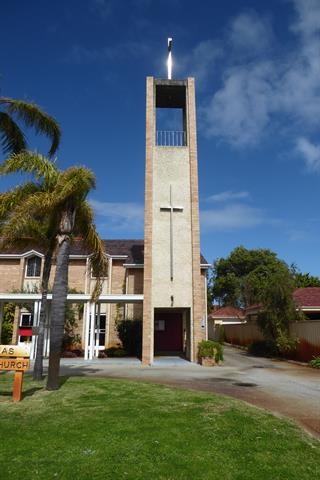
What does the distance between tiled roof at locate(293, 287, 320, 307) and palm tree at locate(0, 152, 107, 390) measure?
1732 cm

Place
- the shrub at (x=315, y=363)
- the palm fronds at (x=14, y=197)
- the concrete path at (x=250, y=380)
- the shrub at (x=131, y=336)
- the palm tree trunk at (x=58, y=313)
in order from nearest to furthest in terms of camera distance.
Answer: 1. the concrete path at (x=250, y=380)
2. the palm tree trunk at (x=58, y=313)
3. the palm fronds at (x=14, y=197)
4. the shrub at (x=315, y=363)
5. the shrub at (x=131, y=336)

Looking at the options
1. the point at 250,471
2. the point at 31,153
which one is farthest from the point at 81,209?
the point at 250,471

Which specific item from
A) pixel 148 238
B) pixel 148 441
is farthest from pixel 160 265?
pixel 148 441

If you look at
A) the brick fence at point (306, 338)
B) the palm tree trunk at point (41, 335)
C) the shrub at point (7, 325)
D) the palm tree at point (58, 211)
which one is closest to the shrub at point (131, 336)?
the shrub at point (7, 325)

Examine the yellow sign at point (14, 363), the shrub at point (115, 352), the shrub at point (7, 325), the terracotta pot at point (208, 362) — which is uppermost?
the shrub at point (7, 325)

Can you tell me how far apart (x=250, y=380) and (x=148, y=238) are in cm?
993

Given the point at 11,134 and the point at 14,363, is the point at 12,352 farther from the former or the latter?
the point at 11,134

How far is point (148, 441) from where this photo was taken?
6250 millimetres

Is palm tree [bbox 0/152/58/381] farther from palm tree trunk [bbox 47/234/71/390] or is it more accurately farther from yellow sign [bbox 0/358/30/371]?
yellow sign [bbox 0/358/30/371]

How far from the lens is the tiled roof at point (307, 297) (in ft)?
84.5

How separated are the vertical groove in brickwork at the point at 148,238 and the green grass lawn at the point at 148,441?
10910 mm

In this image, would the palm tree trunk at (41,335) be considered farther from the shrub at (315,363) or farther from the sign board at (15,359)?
the shrub at (315,363)

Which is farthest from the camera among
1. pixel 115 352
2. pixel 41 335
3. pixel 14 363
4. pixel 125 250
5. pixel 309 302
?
pixel 125 250

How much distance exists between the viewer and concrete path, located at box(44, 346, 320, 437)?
9562 millimetres
